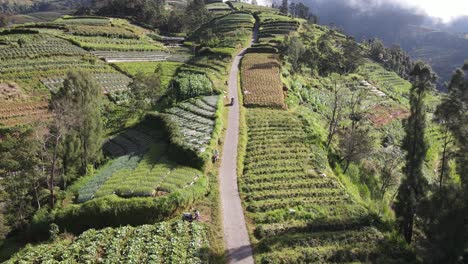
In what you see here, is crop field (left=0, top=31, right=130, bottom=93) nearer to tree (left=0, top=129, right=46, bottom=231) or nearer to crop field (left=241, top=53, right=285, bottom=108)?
crop field (left=241, top=53, right=285, bottom=108)

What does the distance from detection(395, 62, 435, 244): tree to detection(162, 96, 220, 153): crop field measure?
69.5 feet

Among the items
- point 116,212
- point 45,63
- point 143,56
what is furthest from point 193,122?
point 143,56

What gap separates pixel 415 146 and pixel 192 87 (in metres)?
41.6

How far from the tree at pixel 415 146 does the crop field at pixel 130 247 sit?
18034 millimetres

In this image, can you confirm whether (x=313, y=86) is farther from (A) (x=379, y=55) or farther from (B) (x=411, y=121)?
(A) (x=379, y=55)

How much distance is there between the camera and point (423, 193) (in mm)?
31750

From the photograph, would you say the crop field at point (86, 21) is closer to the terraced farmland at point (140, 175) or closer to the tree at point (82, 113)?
the terraced farmland at point (140, 175)

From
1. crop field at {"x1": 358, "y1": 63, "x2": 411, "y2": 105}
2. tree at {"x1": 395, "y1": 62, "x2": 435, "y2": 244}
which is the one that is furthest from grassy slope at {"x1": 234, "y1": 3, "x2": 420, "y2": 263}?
crop field at {"x1": 358, "y1": 63, "x2": 411, "y2": 105}

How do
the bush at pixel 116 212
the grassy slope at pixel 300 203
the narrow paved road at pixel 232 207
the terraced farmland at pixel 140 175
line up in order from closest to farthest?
the narrow paved road at pixel 232 207, the grassy slope at pixel 300 203, the bush at pixel 116 212, the terraced farmland at pixel 140 175

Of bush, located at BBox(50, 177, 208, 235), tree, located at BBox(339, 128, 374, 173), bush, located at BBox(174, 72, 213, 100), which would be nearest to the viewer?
bush, located at BBox(50, 177, 208, 235)

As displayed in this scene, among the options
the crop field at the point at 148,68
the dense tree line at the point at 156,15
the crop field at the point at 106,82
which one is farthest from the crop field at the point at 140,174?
the dense tree line at the point at 156,15

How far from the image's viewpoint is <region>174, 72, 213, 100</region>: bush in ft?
209

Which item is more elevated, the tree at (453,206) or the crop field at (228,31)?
the crop field at (228,31)

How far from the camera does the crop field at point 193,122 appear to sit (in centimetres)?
4410
